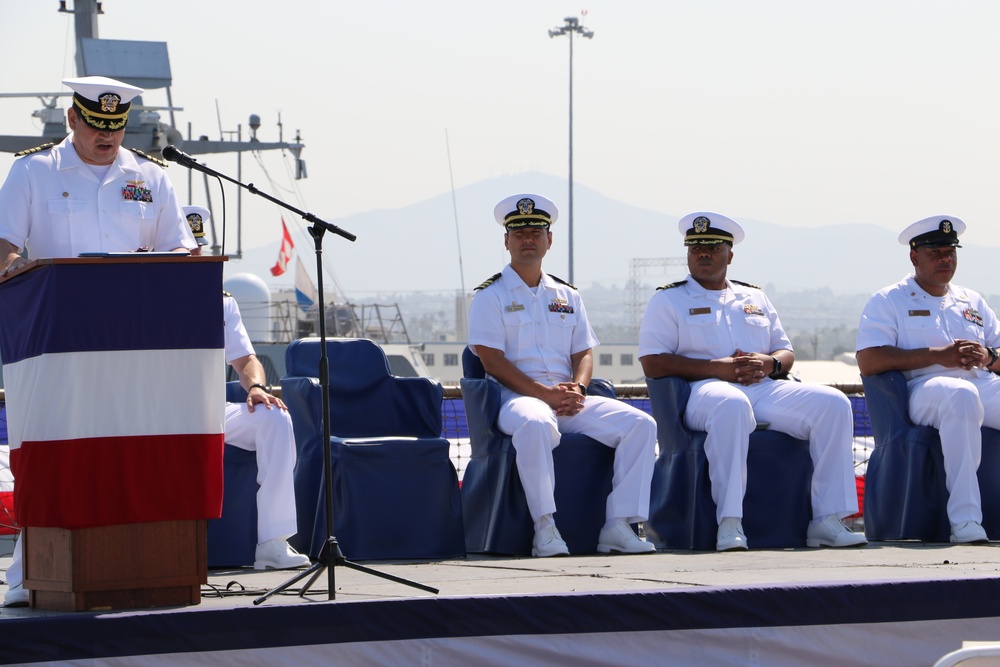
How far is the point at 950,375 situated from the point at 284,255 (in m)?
26.0

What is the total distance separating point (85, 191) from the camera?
395 cm

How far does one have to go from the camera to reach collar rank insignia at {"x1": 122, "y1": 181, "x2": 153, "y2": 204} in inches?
157

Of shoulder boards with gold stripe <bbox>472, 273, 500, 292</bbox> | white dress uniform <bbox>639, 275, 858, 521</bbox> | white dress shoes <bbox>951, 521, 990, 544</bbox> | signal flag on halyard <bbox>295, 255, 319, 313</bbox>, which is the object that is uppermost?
signal flag on halyard <bbox>295, 255, 319, 313</bbox>

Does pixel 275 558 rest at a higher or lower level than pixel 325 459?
lower

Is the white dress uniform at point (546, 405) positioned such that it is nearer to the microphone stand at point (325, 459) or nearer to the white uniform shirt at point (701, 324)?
the white uniform shirt at point (701, 324)

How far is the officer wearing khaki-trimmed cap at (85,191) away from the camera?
382cm

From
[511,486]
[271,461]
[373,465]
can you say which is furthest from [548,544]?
[271,461]

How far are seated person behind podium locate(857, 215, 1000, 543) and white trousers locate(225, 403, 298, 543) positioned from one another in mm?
A: 2488

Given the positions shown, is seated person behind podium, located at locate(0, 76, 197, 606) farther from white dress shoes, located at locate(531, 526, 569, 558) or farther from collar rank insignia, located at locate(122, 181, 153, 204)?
white dress shoes, located at locate(531, 526, 569, 558)

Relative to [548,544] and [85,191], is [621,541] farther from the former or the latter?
[85,191]

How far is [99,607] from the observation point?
3.34 metres

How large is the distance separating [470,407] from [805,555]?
1385 millimetres

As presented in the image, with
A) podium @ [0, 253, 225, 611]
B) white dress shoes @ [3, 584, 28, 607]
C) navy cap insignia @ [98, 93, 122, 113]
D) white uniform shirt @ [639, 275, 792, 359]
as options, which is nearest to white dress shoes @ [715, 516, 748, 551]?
white uniform shirt @ [639, 275, 792, 359]

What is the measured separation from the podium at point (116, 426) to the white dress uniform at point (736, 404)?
235cm
